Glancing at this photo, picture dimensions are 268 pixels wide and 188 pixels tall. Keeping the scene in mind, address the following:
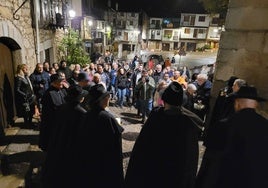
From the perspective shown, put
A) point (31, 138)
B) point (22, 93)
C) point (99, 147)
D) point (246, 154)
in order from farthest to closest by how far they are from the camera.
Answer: point (22, 93) < point (31, 138) < point (99, 147) < point (246, 154)

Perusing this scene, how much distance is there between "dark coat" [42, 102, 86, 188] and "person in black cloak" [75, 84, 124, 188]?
0.16 meters

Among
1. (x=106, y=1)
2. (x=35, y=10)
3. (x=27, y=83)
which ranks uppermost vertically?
(x=106, y=1)

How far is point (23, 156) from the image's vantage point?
5.37m

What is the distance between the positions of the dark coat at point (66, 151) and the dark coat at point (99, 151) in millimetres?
152

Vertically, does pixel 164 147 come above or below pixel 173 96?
below

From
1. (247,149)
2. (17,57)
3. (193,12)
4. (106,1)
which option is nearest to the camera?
(247,149)

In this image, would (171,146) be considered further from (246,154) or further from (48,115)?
(48,115)

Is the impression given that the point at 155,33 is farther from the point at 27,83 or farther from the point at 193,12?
the point at 27,83

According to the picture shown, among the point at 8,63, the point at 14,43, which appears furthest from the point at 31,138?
the point at 14,43

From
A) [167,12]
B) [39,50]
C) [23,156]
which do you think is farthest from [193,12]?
[23,156]

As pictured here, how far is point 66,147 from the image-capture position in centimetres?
380

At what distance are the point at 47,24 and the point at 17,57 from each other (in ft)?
11.2

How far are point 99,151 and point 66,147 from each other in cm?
65

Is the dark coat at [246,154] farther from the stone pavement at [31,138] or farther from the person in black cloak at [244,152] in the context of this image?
the stone pavement at [31,138]
